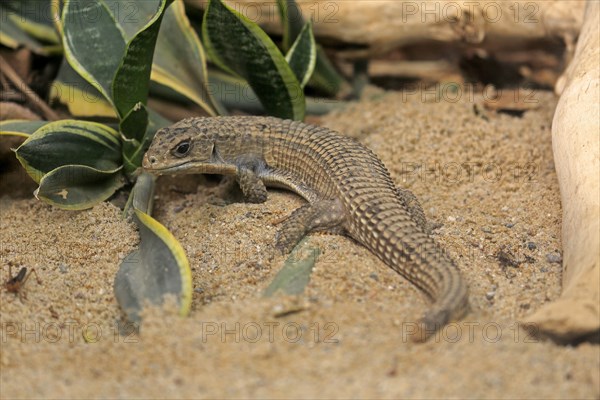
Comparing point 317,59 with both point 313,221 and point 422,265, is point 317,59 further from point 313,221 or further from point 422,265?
point 422,265

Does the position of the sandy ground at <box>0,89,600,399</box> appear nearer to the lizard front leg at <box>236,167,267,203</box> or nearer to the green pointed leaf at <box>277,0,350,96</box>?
the lizard front leg at <box>236,167,267,203</box>

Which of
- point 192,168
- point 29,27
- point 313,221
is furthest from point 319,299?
point 29,27

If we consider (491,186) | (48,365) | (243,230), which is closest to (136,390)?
(48,365)

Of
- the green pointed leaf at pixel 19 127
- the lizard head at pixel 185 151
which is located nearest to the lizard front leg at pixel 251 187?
the lizard head at pixel 185 151

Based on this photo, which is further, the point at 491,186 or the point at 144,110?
the point at 491,186

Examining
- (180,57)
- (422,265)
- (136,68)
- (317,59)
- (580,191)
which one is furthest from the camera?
(317,59)

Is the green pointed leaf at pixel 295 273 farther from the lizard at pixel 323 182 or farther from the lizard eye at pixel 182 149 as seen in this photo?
the lizard eye at pixel 182 149

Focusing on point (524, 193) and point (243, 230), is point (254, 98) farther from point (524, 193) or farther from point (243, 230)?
point (524, 193)
